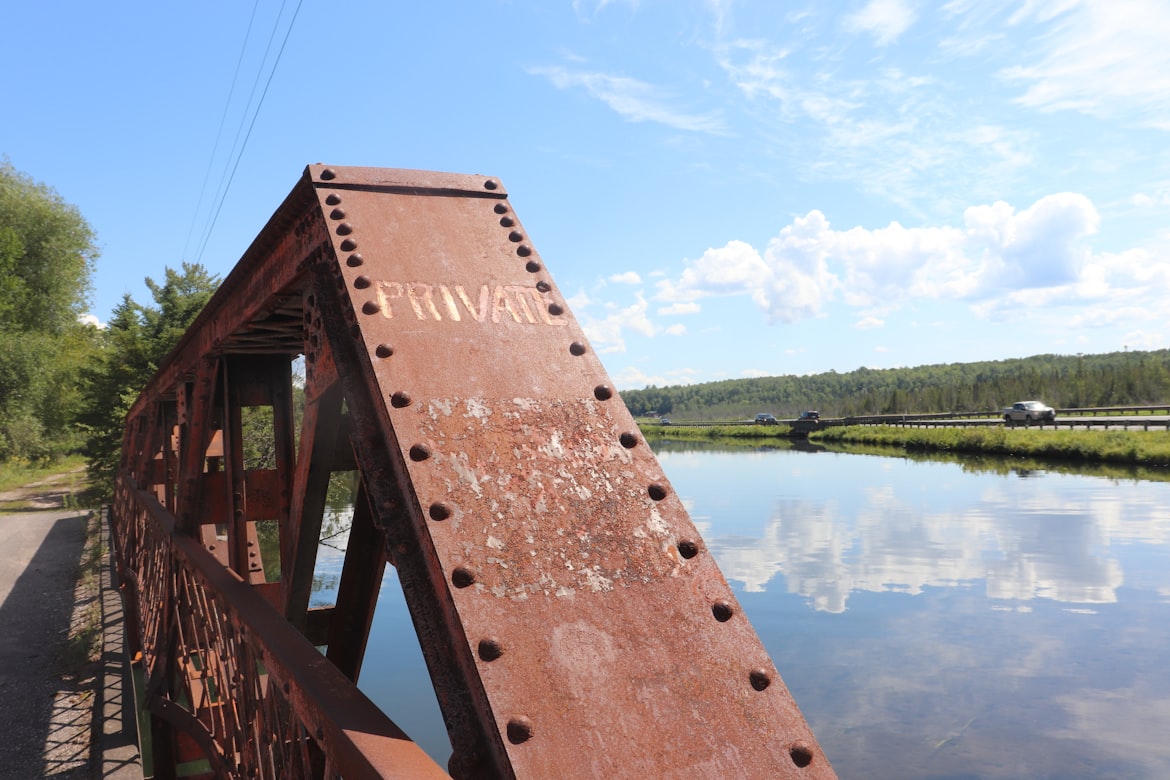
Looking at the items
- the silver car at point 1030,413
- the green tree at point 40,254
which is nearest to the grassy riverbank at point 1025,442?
the silver car at point 1030,413

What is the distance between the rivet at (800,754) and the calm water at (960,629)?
36.3ft

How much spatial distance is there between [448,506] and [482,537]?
0.10 meters

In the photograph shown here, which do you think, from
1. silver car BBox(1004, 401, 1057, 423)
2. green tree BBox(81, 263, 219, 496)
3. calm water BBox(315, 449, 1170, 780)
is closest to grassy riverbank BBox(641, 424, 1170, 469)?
silver car BBox(1004, 401, 1057, 423)

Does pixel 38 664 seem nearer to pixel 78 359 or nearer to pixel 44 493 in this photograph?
pixel 44 493

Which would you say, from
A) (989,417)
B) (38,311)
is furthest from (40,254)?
(989,417)

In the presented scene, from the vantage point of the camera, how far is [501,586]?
1.52 m

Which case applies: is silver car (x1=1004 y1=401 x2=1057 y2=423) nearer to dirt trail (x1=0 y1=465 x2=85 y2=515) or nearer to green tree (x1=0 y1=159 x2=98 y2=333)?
dirt trail (x1=0 y1=465 x2=85 y2=515)

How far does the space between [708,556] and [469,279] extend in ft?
3.21

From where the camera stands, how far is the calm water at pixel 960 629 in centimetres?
1170

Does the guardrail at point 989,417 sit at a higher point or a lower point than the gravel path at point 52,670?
higher

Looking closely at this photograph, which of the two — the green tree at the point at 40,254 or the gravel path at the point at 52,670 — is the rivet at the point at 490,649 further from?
the green tree at the point at 40,254

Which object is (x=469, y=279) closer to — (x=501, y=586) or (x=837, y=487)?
(x=501, y=586)

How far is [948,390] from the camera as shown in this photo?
84.6m

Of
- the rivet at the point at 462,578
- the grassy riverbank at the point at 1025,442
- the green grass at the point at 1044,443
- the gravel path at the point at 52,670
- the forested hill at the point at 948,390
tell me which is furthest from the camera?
the forested hill at the point at 948,390
